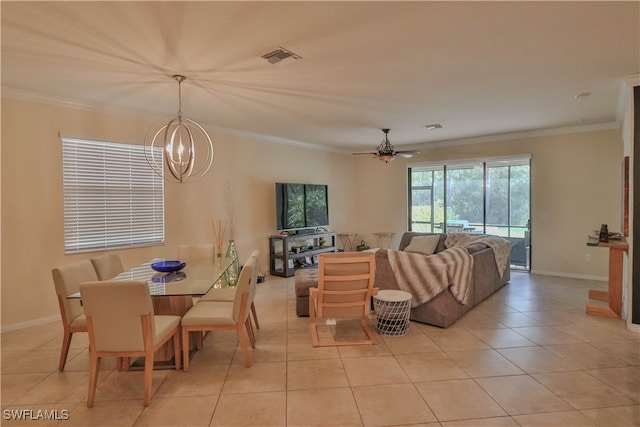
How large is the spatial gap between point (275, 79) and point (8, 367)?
11.5 ft

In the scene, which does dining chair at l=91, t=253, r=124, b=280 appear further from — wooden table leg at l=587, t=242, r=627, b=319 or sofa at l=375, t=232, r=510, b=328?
wooden table leg at l=587, t=242, r=627, b=319

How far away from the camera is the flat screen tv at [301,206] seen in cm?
628

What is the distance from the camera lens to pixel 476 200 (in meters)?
6.94

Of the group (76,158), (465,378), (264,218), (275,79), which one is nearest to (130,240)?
(76,158)

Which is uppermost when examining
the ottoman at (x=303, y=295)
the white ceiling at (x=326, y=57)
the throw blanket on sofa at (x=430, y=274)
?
the white ceiling at (x=326, y=57)

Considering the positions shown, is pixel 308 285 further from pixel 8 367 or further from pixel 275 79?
pixel 8 367

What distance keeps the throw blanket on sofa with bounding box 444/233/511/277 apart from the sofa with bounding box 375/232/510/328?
88 millimetres

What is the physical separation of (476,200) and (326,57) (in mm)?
5295

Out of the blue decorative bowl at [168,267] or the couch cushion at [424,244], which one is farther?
the couch cushion at [424,244]

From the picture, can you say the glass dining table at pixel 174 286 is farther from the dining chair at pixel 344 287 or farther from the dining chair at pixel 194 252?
the dining chair at pixel 344 287

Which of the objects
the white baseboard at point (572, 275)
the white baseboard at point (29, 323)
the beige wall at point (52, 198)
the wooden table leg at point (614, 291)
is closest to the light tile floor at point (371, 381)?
the white baseboard at point (29, 323)

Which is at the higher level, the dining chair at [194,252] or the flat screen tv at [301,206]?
the flat screen tv at [301,206]

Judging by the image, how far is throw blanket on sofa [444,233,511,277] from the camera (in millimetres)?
4957

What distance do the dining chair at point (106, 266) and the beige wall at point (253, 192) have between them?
1.00 metres
